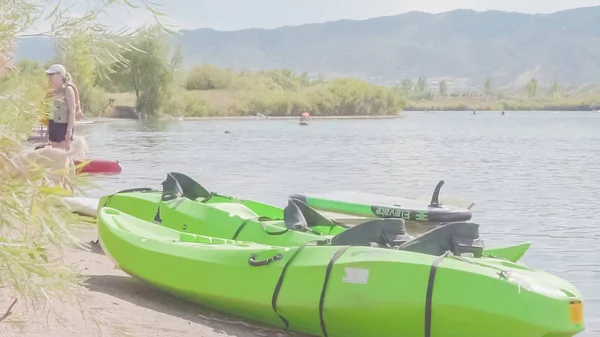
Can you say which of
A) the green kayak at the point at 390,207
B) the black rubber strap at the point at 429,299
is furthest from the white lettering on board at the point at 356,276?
the green kayak at the point at 390,207

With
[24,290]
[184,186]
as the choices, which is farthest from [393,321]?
[184,186]

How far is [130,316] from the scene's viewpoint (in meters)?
5.59

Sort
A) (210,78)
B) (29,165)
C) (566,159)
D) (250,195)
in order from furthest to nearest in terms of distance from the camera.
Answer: (210,78) → (566,159) → (250,195) → (29,165)

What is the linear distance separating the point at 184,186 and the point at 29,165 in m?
5.96

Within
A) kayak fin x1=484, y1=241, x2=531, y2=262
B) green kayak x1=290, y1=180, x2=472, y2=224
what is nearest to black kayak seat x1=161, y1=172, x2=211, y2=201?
green kayak x1=290, y1=180, x2=472, y2=224

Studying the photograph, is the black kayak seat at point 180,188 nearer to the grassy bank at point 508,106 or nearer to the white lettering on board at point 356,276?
the white lettering on board at point 356,276

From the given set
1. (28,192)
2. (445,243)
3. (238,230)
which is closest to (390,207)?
(238,230)

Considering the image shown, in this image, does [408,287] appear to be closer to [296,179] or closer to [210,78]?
[296,179]

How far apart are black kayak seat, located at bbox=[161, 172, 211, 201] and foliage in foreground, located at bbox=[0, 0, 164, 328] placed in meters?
5.06

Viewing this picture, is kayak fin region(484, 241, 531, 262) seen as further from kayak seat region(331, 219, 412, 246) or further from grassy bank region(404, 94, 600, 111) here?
grassy bank region(404, 94, 600, 111)

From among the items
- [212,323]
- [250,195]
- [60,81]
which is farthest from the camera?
[250,195]

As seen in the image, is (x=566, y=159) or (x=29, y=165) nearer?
(x=29, y=165)

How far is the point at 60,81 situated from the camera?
8305mm

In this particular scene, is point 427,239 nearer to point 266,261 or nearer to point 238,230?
point 266,261
